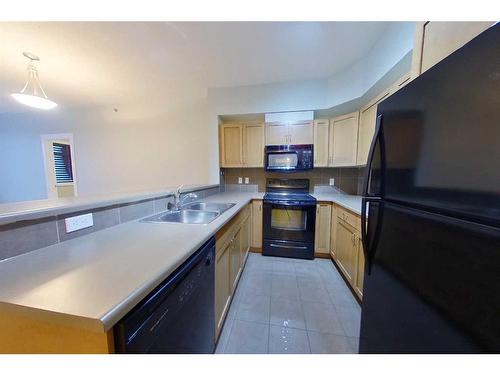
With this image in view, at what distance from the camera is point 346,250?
6.79 ft

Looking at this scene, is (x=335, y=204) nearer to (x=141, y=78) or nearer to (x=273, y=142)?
(x=273, y=142)

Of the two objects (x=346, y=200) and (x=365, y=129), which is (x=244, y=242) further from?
(x=365, y=129)

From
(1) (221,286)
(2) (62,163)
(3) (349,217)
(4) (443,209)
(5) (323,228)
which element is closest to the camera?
(4) (443,209)

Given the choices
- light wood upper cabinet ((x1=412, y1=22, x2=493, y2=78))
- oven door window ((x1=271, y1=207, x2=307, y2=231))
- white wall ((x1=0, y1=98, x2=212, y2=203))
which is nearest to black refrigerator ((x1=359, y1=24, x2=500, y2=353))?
light wood upper cabinet ((x1=412, y1=22, x2=493, y2=78))

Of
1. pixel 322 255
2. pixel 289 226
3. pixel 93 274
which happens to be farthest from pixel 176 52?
pixel 322 255

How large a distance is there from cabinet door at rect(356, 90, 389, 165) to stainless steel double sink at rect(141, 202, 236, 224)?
1.85 m

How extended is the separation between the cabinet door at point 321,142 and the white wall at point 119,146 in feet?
5.81

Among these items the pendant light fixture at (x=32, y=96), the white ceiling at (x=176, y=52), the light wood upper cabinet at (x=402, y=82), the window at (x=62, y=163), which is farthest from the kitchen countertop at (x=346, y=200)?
the window at (x=62, y=163)

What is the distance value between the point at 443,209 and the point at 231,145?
107 inches

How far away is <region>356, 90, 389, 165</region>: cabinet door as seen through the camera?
2.14 metres

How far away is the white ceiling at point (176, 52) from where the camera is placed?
5.53ft

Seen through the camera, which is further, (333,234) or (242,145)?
(242,145)
